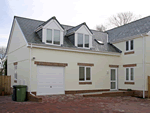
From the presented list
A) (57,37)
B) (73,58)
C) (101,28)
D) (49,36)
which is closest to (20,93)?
(49,36)

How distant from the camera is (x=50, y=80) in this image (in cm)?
1432

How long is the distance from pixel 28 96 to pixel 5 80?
504 centimetres

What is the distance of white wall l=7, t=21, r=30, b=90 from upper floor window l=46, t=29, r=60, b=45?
78.6 inches

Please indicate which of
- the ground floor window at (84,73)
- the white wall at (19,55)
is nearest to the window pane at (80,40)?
the ground floor window at (84,73)

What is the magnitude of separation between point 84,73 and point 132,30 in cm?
662

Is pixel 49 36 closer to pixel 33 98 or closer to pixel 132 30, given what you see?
pixel 33 98

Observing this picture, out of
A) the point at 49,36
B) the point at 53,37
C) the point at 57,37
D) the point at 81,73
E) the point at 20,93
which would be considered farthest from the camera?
the point at 81,73

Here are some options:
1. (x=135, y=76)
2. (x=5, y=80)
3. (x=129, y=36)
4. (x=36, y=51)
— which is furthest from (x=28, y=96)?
(x=129, y=36)

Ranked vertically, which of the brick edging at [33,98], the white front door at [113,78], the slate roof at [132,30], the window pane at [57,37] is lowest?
the brick edging at [33,98]

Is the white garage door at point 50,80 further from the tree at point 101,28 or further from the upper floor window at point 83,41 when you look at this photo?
the tree at point 101,28

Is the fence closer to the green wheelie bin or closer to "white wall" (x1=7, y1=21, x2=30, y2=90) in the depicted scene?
"white wall" (x1=7, y1=21, x2=30, y2=90)

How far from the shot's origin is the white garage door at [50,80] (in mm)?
13836

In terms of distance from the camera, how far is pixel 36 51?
13.7 meters

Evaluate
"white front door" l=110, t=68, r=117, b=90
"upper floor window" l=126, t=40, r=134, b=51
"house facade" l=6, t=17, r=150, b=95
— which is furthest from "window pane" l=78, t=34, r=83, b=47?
"upper floor window" l=126, t=40, r=134, b=51
